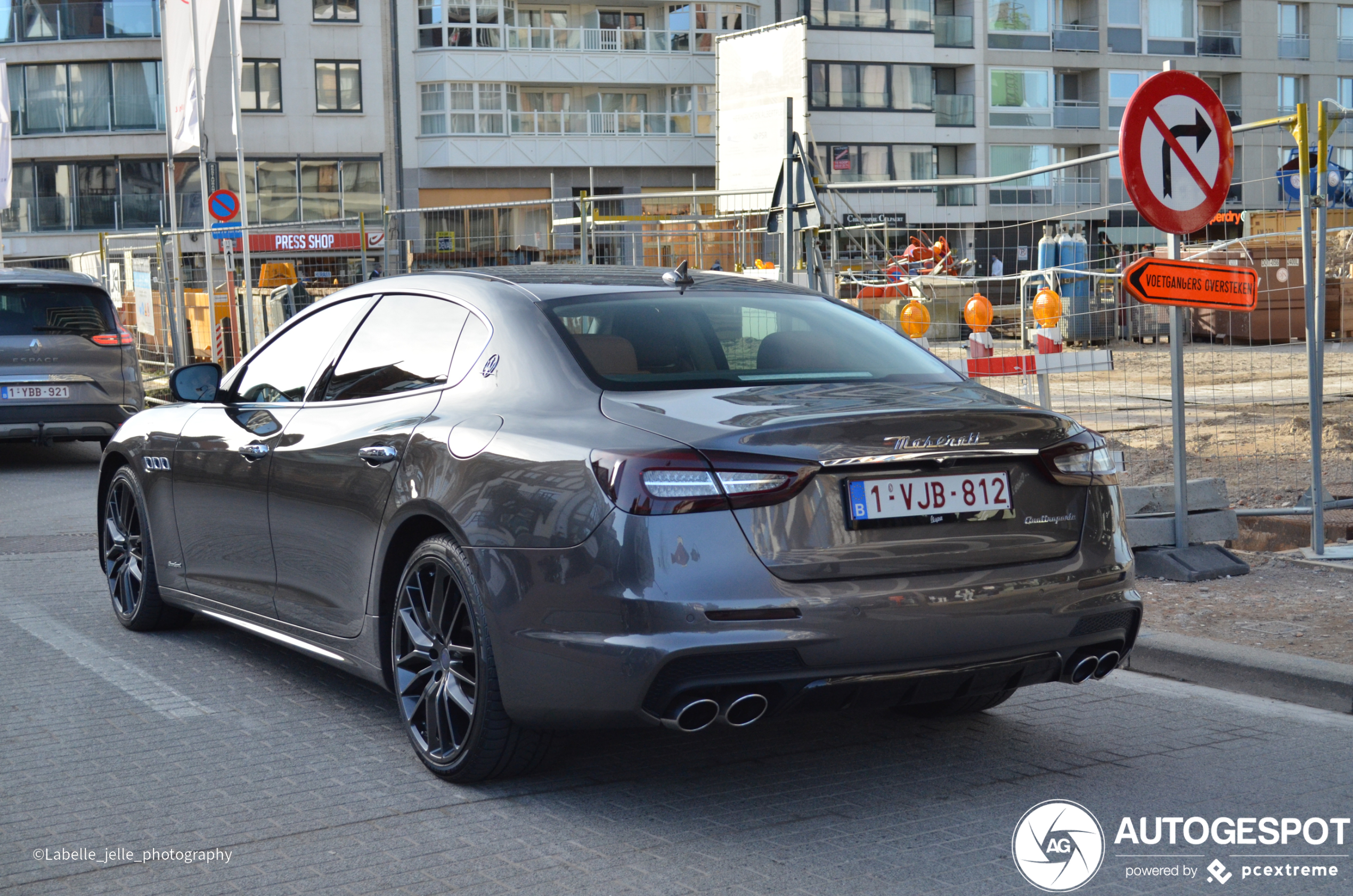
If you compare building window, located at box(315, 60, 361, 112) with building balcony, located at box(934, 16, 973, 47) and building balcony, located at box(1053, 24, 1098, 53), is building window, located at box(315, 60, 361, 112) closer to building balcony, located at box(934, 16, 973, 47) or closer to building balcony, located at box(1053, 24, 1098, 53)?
building balcony, located at box(934, 16, 973, 47)

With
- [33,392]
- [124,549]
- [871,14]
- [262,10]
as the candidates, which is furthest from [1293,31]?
[124,549]

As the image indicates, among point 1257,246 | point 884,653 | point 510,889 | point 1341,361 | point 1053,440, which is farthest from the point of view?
point 1257,246

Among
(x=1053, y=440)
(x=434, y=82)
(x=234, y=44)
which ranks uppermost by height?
(x=434, y=82)

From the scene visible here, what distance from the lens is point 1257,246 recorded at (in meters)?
23.9

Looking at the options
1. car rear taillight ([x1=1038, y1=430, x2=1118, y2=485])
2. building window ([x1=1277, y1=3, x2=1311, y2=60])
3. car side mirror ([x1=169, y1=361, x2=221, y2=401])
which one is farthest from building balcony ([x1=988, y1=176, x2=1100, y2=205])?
car rear taillight ([x1=1038, y1=430, x2=1118, y2=485])

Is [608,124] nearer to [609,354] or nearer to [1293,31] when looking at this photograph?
[1293,31]

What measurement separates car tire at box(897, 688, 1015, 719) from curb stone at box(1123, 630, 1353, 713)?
0.99m

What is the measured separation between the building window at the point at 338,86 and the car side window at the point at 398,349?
161 feet

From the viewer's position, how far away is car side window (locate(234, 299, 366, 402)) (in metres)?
5.54

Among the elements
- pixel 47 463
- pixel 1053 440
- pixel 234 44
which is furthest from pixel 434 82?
pixel 1053 440

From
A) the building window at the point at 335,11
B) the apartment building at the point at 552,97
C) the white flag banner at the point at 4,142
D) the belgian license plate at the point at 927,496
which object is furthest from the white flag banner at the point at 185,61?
the building window at the point at 335,11

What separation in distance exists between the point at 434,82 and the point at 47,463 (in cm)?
3926

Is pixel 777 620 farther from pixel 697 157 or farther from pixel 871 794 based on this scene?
pixel 697 157

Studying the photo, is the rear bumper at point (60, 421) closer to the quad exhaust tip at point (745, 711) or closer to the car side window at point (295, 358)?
the car side window at point (295, 358)
